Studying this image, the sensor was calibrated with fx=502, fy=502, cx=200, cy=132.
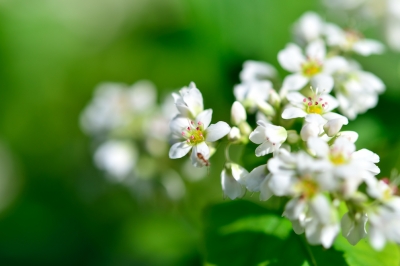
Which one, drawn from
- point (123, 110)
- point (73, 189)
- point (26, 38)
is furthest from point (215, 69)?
point (26, 38)

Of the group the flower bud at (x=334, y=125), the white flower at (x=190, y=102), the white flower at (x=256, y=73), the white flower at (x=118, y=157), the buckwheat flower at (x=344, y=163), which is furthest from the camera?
the white flower at (x=118, y=157)

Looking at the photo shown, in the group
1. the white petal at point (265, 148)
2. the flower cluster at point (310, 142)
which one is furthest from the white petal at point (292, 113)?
the white petal at point (265, 148)

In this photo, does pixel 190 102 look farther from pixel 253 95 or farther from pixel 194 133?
pixel 253 95

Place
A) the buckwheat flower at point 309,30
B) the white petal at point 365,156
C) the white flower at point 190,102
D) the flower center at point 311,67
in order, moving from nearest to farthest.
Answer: the white petal at point 365,156, the white flower at point 190,102, the flower center at point 311,67, the buckwheat flower at point 309,30

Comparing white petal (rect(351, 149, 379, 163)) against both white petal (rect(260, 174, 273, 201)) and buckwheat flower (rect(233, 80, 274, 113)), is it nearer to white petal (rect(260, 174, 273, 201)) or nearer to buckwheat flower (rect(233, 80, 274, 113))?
white petal (rect(260, 174, 273, 201))

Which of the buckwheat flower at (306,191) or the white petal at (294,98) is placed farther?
the white petal at (294,98)

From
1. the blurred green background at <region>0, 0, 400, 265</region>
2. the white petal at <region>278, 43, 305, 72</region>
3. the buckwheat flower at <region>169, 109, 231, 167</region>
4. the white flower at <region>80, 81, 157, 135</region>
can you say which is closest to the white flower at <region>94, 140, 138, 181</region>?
the white flower at <region>80, 81, 157, 135</region>

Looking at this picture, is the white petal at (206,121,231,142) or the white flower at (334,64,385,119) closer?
the white petal at (206,121,231,142)

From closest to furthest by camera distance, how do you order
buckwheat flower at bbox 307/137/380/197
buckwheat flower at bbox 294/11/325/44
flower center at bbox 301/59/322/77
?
buckwheat flower at bbox 307/137/380/197, flower center at bbox 301/59/322/77, buckwheat flower at bbox 294/11/325/44

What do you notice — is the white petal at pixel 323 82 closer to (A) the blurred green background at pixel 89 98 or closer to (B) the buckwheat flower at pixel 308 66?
(B) the buckwheat flower at pixel 308 66
